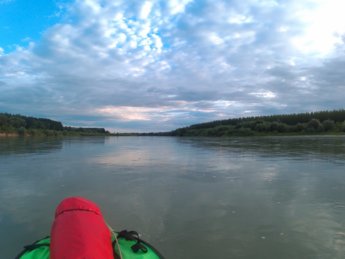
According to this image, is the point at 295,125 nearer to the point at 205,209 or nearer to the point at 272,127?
the point at 272,127

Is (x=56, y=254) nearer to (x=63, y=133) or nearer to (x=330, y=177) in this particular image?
(x=330, y=177)

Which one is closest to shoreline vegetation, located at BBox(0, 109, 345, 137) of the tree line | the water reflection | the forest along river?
the tree line

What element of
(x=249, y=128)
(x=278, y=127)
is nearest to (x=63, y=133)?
(x=249, y=128)

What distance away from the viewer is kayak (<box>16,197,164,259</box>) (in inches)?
122

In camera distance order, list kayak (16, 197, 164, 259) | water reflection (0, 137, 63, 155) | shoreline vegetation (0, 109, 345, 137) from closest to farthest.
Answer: kayak (16, 197, 164, 259)
water reflection (0, 137, 63, 155)
shoreline vegetation (0, 109, 345, 137)

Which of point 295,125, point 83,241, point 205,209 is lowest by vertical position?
point 205,209

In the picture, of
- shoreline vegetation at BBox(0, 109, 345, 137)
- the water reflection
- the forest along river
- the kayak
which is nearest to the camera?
the kayak

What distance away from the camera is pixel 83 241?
3.17 meters

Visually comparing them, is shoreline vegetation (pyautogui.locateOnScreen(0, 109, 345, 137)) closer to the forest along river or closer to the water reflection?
the water reflection

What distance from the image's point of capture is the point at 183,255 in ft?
15.5

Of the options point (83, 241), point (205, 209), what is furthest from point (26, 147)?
point (83, 241)

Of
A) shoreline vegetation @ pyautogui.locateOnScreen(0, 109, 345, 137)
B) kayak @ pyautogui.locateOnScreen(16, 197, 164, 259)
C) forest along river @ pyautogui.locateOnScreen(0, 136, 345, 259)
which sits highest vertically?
shoreline vegetation @ pyautogui.locateOnScreen(0, 109, 345, 137)

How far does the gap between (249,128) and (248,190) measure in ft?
349

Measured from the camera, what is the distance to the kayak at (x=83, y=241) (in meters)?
3.10
